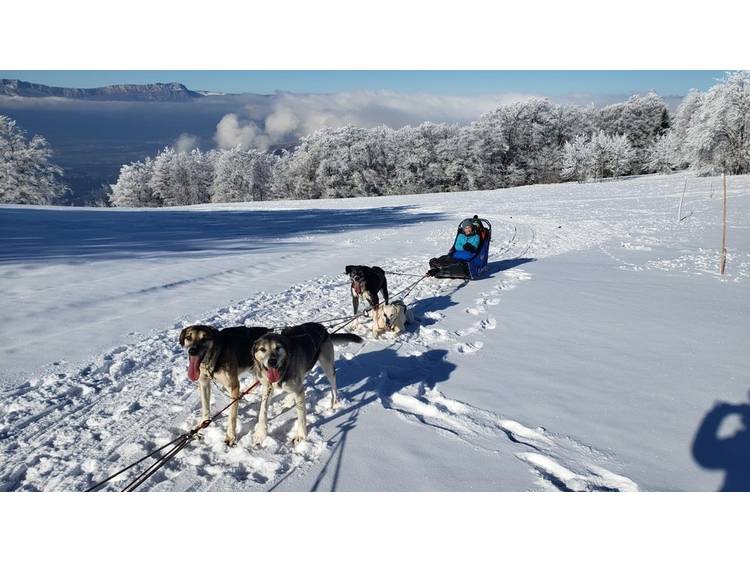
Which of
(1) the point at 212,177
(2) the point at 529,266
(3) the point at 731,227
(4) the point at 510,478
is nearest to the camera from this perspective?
(4) the point at 510,478

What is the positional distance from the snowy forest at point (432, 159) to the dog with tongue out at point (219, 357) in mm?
52936

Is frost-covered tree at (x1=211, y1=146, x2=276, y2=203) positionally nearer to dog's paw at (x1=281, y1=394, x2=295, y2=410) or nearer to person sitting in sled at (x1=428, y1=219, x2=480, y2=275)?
person sitting in sled at (x1=428, y1=219, x2=480, y2=275)

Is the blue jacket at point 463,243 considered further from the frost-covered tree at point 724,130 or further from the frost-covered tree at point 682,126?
the frost-covered tree at point 682,126

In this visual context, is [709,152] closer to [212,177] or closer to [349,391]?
[349,391]

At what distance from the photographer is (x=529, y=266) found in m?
12.4

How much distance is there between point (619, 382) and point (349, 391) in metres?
3.23

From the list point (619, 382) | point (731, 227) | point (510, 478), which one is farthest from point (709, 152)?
point (510, 478)

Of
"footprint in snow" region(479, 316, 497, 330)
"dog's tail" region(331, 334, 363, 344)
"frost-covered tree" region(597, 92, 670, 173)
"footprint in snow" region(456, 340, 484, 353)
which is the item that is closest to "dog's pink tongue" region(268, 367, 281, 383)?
"dog's tail" region(331, 334, 363, 344)

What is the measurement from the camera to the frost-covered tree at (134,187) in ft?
203

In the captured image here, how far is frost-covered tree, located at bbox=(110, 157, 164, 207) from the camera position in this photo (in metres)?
61.8

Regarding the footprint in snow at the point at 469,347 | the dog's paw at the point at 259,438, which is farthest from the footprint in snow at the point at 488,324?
the dog's paw at the point at 259,438

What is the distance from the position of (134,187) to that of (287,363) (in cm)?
6864

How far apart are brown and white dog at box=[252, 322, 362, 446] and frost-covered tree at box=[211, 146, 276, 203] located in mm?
63390

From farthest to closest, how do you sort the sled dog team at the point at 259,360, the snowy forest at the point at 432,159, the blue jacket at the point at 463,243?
1. the snowy forest at the point at 432,159
2. the blue jacket at the point at 463,243
3. the sled dog team at the point at 259,360
